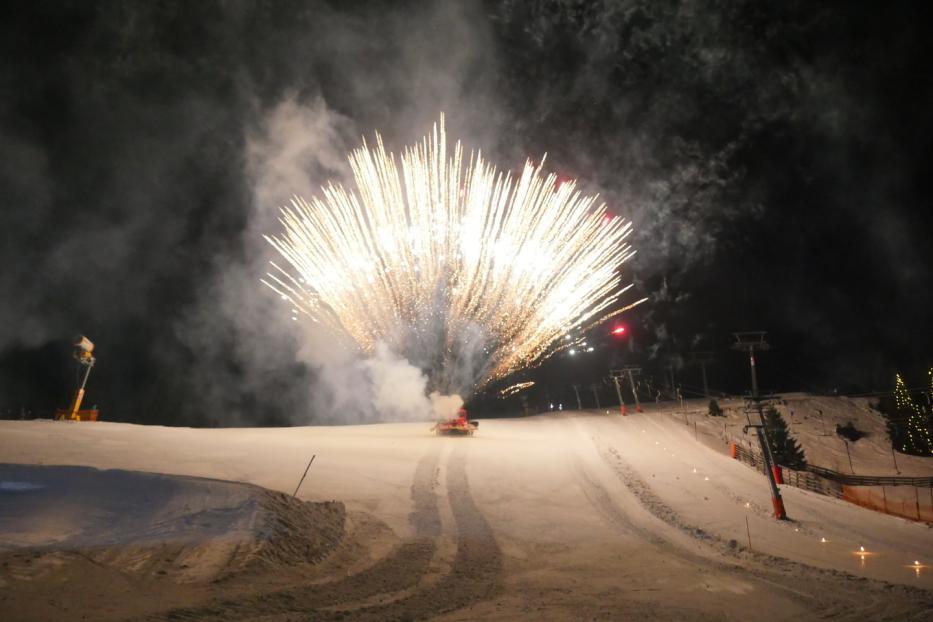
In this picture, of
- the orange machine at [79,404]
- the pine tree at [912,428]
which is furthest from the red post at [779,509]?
the pine tree at [912,428]

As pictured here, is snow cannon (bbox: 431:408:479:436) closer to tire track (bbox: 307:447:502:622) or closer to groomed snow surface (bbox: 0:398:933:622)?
groomed snow surface (bbox: 0:398:933:622)

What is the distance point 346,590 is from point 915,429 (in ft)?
166

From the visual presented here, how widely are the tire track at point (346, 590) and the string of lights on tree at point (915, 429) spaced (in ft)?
147

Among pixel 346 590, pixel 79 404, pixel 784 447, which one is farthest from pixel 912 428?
pixel 79 404

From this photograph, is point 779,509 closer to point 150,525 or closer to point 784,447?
point 150,525

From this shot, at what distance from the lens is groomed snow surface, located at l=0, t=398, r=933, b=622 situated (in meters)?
8.31

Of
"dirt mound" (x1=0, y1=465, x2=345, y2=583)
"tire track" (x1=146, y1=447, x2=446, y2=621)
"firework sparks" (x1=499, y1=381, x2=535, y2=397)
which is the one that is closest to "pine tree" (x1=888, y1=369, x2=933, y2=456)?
"firework sparks" (x1=499, y1=381, x2=535, y2=397)

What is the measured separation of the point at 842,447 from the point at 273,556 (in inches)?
1776

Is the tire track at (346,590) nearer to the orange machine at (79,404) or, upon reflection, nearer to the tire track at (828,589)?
the tire track at (828,589)

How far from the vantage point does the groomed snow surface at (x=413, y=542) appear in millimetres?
8312

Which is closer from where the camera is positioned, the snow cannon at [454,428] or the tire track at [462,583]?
the tire track at [462,583]

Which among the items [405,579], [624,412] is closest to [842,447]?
[624,412]

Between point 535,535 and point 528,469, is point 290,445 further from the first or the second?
point 535,535

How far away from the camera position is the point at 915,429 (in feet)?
144
